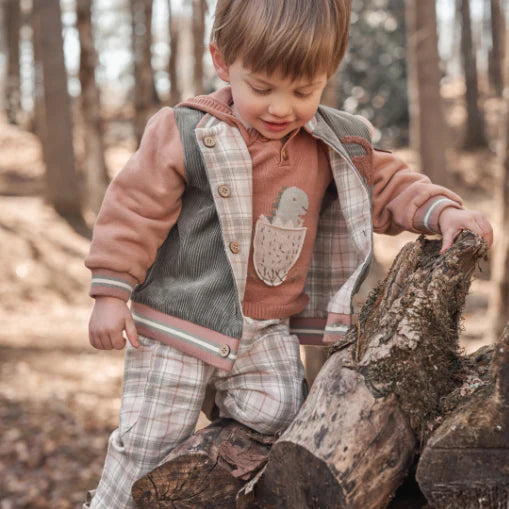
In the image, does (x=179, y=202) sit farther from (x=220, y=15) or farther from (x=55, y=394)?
(x=55, y=394)

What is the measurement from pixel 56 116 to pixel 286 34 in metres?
11.4

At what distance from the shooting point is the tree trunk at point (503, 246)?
206 inches

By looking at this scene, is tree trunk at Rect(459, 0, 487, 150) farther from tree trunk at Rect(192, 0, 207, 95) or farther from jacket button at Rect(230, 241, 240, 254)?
jacket button at Rect(230, 241, 240, 254)

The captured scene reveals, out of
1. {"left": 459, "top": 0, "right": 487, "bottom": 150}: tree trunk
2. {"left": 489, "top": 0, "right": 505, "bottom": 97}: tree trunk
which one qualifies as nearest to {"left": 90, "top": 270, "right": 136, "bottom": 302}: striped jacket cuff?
{"left": 459, "top": 0, "right": 487, "bottom": 150}: tree trunk

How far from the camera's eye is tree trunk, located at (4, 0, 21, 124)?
73.2 feet

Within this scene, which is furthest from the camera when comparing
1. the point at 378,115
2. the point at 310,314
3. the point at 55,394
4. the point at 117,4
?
the point at 117,4

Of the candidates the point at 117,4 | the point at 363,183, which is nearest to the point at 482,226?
the point at 363,183

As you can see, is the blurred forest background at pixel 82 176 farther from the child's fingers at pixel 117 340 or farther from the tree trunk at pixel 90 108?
the child's fingers at pixel 117 340

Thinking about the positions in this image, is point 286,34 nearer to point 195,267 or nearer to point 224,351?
point 195,267

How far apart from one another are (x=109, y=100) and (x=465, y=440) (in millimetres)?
37964

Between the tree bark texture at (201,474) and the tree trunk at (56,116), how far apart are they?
35.6 ft

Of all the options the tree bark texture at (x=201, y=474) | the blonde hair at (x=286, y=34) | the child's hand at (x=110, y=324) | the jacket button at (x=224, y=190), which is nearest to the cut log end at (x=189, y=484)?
the tree bark texture at (x=201, y=474)

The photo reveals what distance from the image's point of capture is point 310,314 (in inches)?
89.9

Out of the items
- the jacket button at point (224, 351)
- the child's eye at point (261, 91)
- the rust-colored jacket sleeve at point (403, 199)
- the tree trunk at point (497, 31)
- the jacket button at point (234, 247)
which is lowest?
the jacket button at point (224, 351)
